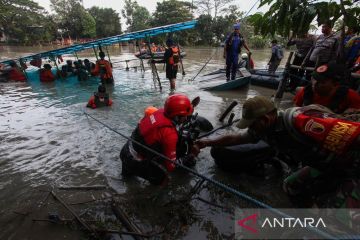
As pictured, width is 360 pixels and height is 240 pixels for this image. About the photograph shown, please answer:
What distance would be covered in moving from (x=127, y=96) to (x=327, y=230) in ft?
27.8

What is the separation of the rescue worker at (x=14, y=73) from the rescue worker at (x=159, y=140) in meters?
13.4

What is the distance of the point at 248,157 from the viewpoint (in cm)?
366

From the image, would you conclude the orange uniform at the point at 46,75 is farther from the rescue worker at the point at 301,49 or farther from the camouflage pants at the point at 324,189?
the camouflage pants at the point at 324,189

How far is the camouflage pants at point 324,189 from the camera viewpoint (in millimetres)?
2069

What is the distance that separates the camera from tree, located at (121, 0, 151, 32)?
57.6 metres

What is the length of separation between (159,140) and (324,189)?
6.08 feet

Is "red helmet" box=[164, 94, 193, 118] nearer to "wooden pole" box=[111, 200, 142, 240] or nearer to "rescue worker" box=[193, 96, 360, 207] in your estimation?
"rescue worker" box=[193, 96, 360, 207]

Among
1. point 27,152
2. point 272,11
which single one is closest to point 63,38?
point 27,152

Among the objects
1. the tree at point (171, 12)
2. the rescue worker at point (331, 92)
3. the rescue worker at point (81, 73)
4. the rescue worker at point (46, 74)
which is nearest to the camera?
the rescue worker at point (331, 92)

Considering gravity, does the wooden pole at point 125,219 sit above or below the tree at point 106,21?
below

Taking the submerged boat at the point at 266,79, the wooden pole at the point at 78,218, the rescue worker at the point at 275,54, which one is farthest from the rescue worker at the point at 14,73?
A: the wooden pole at the point at 78,218

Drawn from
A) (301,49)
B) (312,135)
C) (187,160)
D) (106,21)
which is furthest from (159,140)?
(106,21)

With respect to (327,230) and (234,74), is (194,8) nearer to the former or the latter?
(234,74)

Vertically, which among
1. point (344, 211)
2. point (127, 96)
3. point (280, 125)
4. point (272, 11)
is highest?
point (272, 11)
